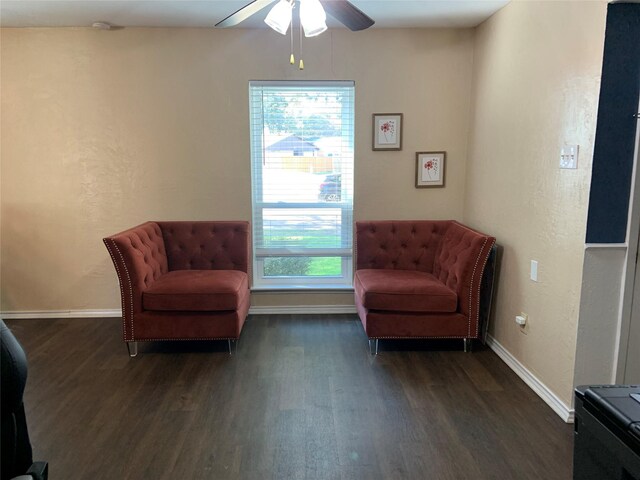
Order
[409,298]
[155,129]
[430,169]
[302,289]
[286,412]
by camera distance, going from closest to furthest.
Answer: [286,412] → [409,298] → [155,129] → [430,169] → [302,289]

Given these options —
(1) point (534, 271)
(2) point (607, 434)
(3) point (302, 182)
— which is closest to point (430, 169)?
(3) point (302, 182)

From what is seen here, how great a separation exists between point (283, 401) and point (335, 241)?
1.89 metres

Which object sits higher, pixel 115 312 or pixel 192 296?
pixel 192 296

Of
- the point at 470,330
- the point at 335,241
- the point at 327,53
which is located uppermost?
the point at 327,53

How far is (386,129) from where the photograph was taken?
4.12 m

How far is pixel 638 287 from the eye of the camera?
239cm

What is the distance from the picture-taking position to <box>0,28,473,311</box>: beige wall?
156 inches

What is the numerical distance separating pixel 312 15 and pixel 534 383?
2472 mm

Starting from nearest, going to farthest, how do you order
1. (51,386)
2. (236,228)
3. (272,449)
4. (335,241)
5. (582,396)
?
(582,396) < (272,449) < (51,386) < (236,228) < (335,241)

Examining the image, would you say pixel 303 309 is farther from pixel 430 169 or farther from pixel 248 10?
pixel 248 10

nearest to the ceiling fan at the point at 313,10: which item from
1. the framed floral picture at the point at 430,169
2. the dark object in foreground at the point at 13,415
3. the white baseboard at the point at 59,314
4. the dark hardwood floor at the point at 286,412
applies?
the framed floral picture at the point at 430,169

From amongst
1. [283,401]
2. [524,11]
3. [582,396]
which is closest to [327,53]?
[524,11]

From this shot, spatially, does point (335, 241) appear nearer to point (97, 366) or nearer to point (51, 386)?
point (97, 366)

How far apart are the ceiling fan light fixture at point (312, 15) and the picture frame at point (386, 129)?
5.52 ft
